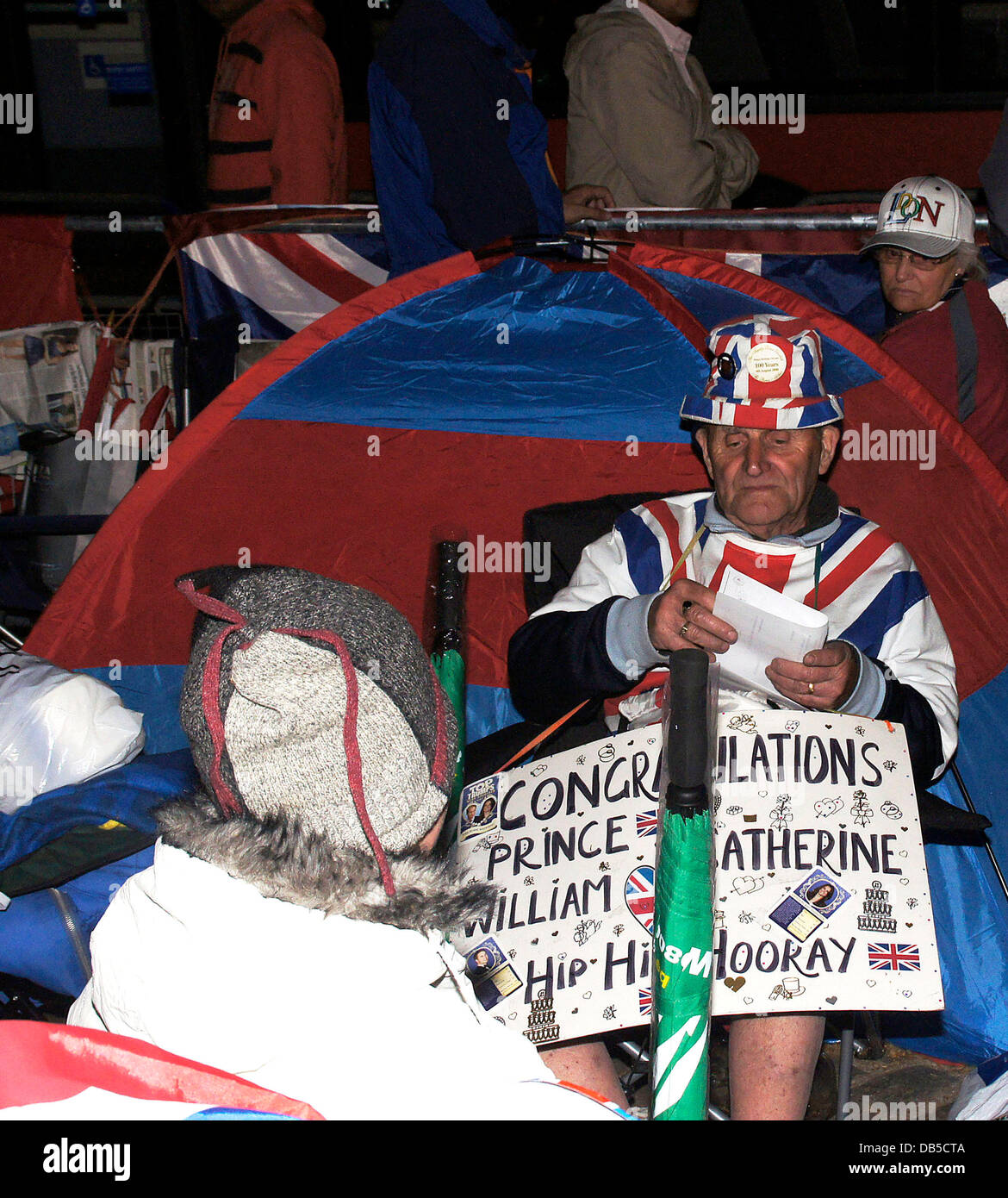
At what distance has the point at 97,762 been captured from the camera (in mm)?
2201

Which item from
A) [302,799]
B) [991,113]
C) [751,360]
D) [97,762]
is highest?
[991,113]

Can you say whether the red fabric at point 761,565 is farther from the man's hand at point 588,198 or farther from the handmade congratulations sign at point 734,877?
the man's hand at point 588,198

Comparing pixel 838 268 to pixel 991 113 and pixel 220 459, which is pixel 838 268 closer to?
pixel 220 459

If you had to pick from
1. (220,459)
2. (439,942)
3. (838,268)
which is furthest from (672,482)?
(439,942)

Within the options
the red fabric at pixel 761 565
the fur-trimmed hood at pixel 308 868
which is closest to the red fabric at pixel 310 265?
the red fabric at pixel 761 565

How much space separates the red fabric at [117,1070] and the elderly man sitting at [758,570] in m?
1.18

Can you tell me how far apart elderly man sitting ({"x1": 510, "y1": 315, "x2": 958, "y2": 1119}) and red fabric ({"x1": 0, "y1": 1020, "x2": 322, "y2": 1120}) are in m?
1.18

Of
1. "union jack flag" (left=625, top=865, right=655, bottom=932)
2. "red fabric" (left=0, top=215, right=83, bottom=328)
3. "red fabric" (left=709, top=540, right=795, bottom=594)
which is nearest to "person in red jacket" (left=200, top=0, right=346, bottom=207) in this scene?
"red fabric" (left=0, top=215, right=83, bottom=328)

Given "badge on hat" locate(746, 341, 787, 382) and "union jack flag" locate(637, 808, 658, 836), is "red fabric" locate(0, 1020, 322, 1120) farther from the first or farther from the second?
"badge on hat" locate(746, 341, 787, 382)

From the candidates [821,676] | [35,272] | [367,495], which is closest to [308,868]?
[821,676]

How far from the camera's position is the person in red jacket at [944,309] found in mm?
2889

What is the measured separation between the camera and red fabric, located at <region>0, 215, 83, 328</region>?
14.2 feet

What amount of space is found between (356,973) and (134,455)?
3.19 m

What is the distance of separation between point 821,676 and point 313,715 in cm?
110
